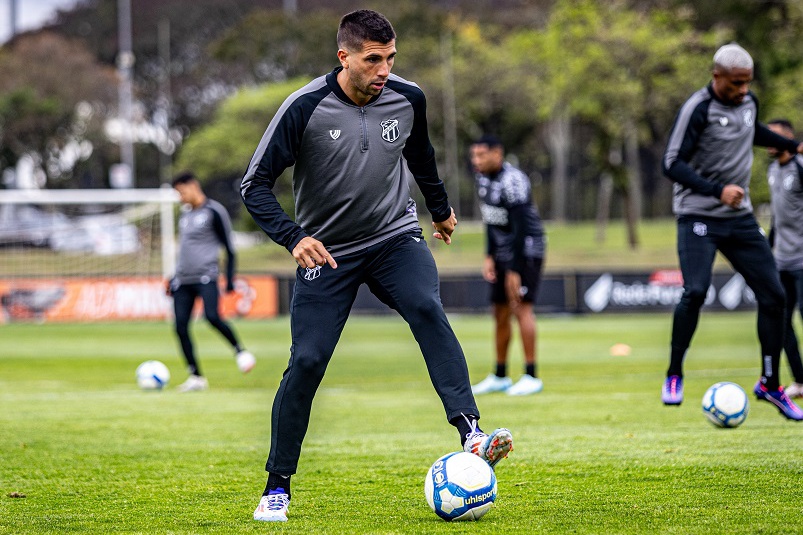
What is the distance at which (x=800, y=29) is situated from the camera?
36.4 metres

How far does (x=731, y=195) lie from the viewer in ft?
26.0

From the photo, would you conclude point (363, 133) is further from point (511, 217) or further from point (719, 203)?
point (511, 217)

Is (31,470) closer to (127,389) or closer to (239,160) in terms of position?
(127,389)

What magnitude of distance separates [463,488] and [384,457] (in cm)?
231

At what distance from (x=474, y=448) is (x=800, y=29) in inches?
1346

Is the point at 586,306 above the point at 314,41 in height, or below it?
below

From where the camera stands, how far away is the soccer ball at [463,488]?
527 cm

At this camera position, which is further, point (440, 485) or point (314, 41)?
point (314, 41)

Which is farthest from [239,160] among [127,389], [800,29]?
[127,389]

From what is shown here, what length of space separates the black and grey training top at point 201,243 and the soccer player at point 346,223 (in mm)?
7841

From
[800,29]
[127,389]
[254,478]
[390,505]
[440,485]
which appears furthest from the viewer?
[800,29]

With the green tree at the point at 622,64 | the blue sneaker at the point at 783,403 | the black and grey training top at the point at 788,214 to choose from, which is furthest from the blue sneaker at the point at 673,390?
the green tree at the point at 622,64

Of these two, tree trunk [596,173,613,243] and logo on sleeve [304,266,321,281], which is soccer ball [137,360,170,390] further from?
tree trunk [596,173,613,243]

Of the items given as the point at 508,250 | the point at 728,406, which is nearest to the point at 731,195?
the point at 728,406
